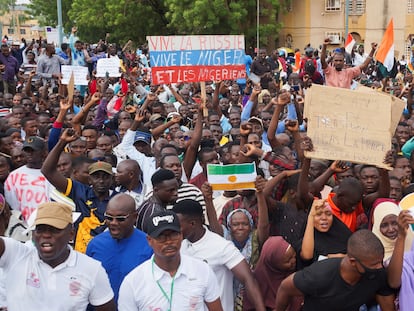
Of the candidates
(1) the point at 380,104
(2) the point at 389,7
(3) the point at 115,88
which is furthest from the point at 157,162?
(2) the point at 389,7

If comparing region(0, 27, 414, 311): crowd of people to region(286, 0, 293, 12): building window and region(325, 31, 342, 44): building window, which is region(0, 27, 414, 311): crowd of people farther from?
region(286, 0, 293, 12): building window

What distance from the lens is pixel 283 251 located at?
3832 millimetres

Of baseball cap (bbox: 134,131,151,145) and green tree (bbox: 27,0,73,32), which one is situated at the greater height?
green tree (bbox: 27,0,73,32)

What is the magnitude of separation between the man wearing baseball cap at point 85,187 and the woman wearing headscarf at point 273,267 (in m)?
1.26

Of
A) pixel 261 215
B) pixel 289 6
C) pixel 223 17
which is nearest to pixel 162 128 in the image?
pixel 261 215

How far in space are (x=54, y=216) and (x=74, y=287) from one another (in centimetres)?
38

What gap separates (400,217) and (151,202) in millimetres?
1827

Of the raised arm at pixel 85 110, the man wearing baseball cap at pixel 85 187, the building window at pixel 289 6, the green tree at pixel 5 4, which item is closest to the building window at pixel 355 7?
the building window at pixel 289 6

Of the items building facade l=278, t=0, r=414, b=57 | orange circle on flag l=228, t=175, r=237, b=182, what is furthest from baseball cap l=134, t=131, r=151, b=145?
building facade l=278, t=0, r=414, b=57

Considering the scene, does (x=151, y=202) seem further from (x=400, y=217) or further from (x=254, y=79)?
(x=254, y=79)

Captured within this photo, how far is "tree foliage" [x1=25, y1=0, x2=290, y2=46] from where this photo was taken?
3041 centimetres

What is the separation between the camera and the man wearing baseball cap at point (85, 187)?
455cm

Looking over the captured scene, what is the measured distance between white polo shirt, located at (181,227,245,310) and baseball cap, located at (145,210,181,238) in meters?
0.60

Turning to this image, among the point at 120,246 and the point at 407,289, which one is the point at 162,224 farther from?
the point at 407,289
